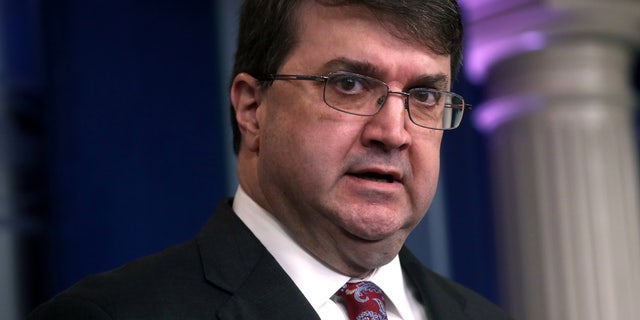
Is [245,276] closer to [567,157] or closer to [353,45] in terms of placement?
[353,45]

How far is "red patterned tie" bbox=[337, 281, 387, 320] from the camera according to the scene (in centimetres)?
160

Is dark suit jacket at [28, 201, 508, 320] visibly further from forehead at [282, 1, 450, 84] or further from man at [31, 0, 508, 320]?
forehead at [282, 1, 450, 84]

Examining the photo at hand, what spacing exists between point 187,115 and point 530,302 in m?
Result: 1.12

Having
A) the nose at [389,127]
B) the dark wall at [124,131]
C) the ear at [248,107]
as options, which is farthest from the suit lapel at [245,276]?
the dark wall at [124,131]

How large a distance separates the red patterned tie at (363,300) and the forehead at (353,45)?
0.34 m

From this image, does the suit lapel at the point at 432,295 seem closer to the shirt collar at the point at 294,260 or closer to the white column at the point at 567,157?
the shirt collar at the point at 294,260

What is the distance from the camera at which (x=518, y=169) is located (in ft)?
9.93

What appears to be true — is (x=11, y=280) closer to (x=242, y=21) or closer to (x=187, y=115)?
(x=187, y=115)

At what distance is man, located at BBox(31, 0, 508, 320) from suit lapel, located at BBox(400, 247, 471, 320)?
0.20 feet

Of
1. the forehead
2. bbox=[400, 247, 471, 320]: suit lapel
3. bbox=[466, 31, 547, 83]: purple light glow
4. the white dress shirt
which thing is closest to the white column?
bbox=[466, 31, 547, 83]: purple light glow

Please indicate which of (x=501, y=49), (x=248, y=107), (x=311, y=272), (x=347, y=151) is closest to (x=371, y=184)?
(x=347, y=151)

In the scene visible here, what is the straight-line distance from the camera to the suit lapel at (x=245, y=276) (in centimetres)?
154

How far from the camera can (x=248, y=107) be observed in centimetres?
173

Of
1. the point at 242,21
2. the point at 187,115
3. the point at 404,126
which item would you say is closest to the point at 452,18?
the point at 404,126
